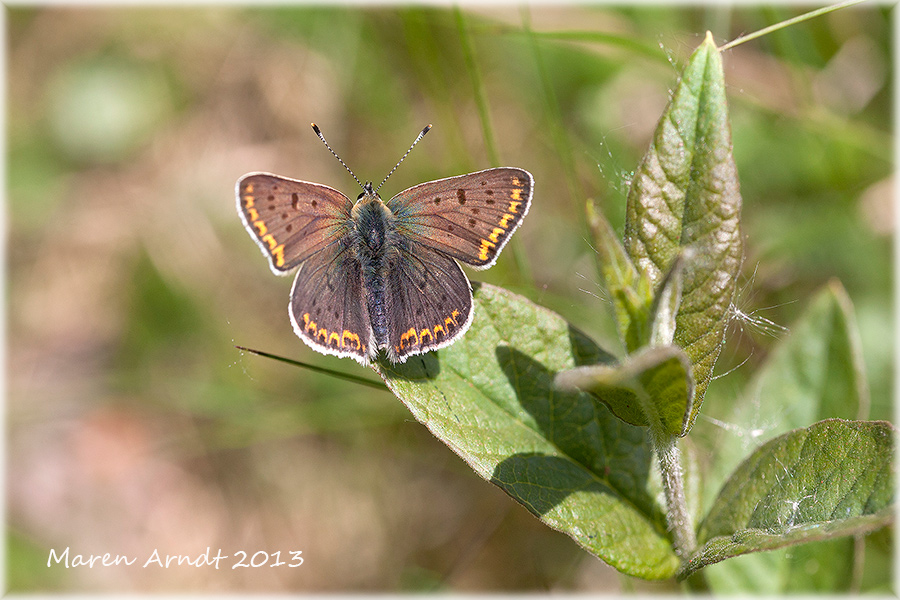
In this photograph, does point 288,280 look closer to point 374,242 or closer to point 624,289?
point 374,242

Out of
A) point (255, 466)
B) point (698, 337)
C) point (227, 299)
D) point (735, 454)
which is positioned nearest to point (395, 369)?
point (698, 337)

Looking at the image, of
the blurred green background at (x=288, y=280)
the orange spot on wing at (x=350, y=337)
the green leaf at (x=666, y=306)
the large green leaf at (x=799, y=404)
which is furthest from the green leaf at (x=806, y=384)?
the orange spot on wing at (x=350, y=337)

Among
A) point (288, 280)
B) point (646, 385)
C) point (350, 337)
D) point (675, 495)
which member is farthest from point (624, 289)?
point (288, 280)

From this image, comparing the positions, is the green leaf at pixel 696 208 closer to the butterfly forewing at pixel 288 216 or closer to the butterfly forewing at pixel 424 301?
the butterfly forewing at pixel 424 301

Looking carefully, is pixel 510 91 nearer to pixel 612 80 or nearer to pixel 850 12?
pixel 612 80

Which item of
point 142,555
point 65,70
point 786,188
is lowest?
→ point 142,555
